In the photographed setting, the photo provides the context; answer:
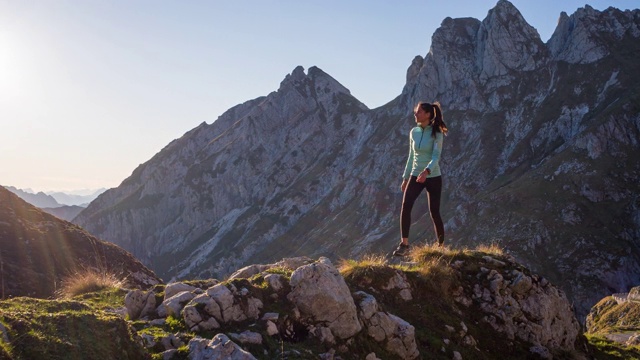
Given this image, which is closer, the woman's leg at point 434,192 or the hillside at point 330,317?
the hillside at point 330,317

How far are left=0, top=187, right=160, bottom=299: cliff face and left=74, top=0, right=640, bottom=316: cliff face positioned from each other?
60.1 metres

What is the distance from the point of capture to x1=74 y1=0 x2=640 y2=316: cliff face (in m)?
74.3

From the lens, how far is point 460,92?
136 metres

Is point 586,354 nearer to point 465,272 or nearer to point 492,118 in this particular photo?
point 465,272

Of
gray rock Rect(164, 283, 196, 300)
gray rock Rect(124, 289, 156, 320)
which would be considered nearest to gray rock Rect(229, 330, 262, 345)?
gray rock Rect(164, 283, 196, 300)

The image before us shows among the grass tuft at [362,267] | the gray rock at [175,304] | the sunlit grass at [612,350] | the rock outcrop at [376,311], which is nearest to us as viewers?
the rock outcrop at [376,311]

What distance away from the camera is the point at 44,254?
18047 millimetres

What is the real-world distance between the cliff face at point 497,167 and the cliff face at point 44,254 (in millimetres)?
60145

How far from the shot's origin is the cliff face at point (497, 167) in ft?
244

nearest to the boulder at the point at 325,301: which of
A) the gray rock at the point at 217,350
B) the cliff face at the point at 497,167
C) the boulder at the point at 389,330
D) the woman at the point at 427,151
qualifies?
the boulder at the point at 389,330

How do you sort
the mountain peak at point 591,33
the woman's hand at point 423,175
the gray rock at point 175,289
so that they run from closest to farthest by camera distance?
the gray rock at point 175,289 < the woman's hand at point 423,175 < the mountain peak at point 591,33

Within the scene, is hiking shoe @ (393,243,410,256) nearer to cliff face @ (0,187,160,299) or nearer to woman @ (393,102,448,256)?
woman @ (393,102,448,256)

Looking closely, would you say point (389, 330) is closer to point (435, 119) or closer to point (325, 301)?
point (325, 301)

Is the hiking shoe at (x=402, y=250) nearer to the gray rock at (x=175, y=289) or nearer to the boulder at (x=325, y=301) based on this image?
the boulder at (x=325, y=301)
